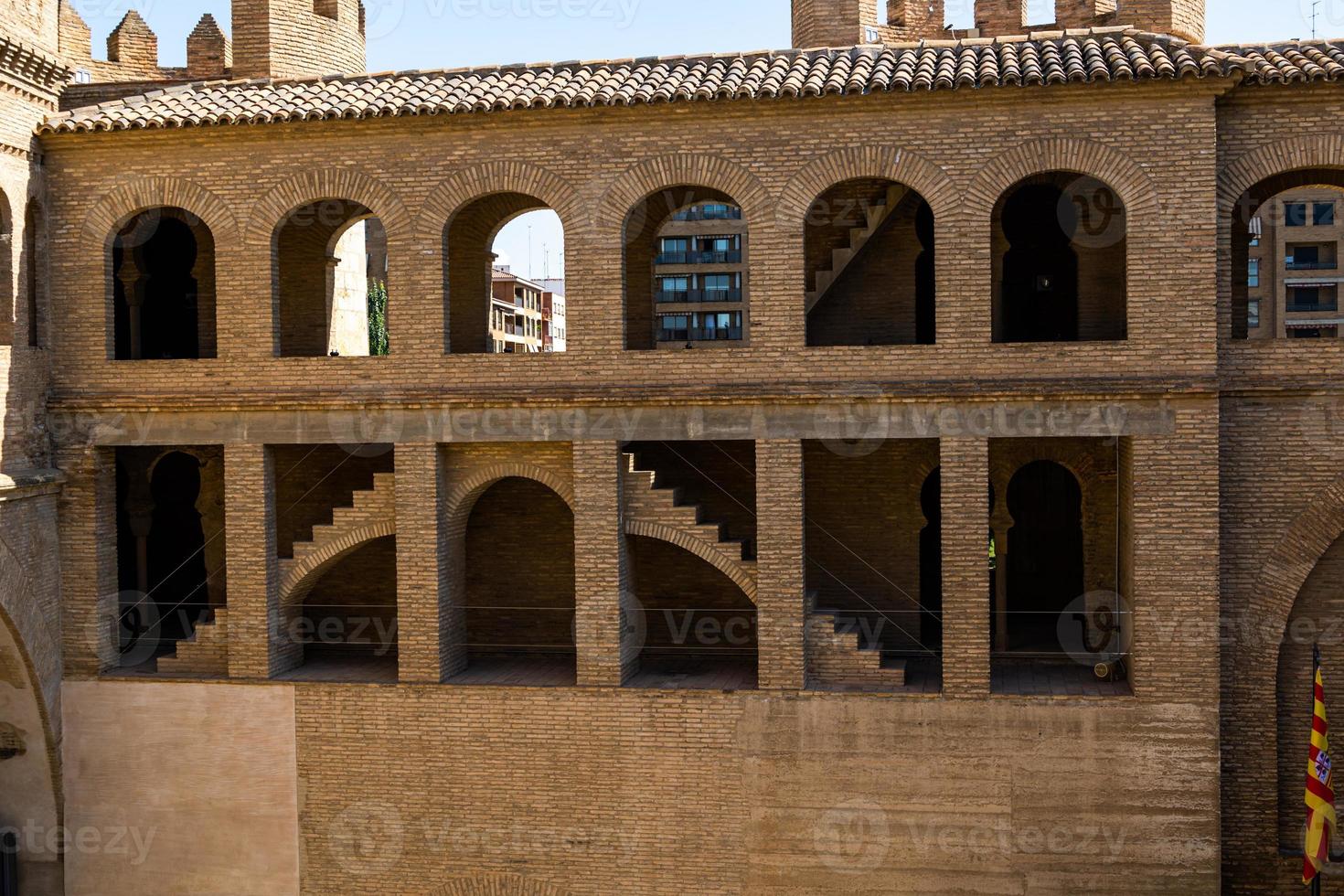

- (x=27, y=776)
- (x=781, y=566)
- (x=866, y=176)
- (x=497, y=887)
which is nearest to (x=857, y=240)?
(x=866, y=176)

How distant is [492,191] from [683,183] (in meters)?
2.12

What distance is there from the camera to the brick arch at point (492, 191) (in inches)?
535

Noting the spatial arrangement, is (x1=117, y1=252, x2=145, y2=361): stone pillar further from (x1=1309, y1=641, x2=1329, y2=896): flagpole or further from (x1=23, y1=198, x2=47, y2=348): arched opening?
(x1=1309, y1=641, x2=1329, y2=896): flagpole

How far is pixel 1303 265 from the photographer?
4138 cm

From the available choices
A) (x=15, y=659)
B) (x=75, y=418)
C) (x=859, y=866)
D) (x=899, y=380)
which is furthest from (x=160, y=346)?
(x=859, y=866)

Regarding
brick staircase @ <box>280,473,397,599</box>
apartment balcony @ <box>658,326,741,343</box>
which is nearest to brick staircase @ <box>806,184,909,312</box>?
brick staircase @ <box>280,473,397,599</box>

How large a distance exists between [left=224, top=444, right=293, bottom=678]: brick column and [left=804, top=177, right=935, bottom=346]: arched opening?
6.99 metres

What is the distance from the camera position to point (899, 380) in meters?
13.0

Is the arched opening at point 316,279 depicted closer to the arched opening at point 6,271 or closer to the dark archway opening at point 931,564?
the arched opening at point 6,271

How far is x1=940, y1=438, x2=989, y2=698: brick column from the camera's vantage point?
509 inches

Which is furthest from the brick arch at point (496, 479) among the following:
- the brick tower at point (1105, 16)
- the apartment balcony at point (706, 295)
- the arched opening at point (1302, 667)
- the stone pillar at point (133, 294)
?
the apartment balcony at point (706, 295)

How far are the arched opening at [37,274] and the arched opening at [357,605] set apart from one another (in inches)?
174

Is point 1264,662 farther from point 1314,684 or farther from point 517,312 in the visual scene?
point 517,312

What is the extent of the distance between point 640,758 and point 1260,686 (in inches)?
261
